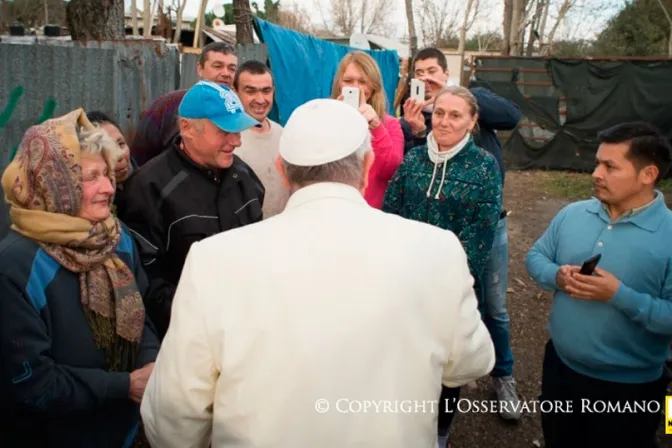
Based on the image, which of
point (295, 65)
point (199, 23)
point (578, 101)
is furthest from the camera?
point (199, 23)

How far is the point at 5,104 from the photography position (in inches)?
124

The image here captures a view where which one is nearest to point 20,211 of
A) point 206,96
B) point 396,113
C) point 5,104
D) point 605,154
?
point 206,96

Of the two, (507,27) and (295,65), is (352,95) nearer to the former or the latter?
(295,65)

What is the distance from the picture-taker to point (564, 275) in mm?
2307

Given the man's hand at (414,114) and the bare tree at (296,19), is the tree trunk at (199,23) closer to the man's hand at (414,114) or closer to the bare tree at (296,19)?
the man's hand at (414,114)

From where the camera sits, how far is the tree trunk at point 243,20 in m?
7.93

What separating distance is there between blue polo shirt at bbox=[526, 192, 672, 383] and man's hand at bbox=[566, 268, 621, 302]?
0.03 metres

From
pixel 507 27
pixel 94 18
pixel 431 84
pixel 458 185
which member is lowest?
pixel 458 185

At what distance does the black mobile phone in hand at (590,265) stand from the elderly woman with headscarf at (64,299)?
182cm

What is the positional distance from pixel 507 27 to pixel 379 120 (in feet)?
59.1

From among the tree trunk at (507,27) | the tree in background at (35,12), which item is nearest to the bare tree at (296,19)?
the tree in background at (35,12)

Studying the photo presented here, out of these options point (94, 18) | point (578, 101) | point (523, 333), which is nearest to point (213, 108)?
point (94, 18)

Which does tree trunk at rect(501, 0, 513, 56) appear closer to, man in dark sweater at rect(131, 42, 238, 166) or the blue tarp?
the blue tarp

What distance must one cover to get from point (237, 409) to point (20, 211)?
3.39 feet
